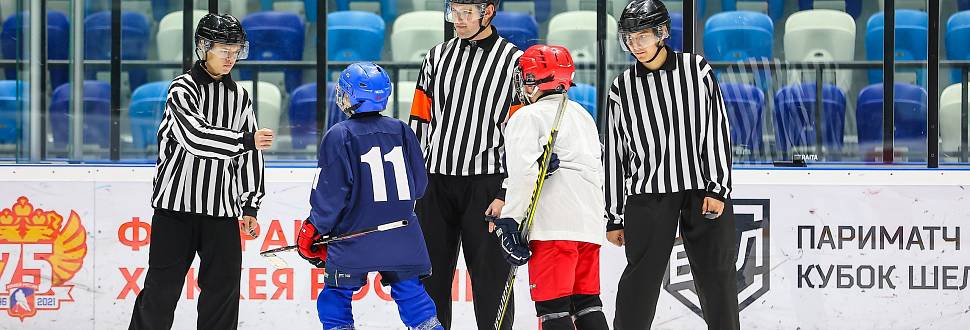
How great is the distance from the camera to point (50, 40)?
204 inches

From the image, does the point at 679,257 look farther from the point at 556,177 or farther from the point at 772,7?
→ the point at 556,177

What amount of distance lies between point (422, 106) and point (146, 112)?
5.87 ft

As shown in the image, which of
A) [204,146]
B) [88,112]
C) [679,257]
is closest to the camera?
[204,146]

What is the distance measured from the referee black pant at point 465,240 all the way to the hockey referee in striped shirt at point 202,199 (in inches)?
24.2

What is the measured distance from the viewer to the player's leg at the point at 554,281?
3.33 m

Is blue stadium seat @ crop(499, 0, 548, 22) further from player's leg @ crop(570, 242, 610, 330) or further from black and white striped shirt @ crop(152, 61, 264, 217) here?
player's leg @ crop(570, 242, 610, 330)

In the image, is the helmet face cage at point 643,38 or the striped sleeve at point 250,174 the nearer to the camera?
the helmet face cage at point 643,38

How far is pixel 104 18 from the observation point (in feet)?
17.0

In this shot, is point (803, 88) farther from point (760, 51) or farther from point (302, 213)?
point (302, 213)

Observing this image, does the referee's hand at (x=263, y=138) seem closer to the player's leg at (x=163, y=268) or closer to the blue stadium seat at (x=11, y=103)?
the player's leg at (x=163, y=268)

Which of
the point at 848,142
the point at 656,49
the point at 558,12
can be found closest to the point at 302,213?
the point at 558,12

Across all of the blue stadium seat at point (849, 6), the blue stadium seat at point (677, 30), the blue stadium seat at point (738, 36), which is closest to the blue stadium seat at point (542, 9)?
the blue stadium seat at point (677, 30)

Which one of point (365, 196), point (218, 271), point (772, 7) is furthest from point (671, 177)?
point (772, 7)

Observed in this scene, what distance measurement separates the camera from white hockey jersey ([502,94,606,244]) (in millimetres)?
3334
